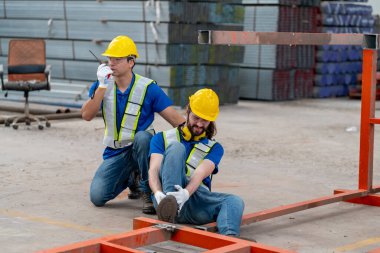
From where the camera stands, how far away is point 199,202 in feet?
17.6

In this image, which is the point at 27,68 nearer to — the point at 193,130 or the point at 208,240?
the point at 193,130

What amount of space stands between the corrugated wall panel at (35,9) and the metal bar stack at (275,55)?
372cm

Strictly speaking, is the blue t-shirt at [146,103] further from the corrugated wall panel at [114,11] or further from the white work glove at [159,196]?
the corrugated wall panel at [114,11]

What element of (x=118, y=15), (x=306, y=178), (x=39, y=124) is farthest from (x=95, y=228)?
(x=118, y=15)

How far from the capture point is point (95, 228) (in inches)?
216

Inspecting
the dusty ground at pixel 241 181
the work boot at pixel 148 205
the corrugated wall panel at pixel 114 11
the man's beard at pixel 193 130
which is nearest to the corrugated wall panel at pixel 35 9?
the corrugated wall panel at pixel 114 11

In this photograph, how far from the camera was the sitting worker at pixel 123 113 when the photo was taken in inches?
234

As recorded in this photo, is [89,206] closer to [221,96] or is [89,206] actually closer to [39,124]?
[39,124]

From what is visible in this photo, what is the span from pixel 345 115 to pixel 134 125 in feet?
26.0

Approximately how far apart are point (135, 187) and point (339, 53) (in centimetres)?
1119

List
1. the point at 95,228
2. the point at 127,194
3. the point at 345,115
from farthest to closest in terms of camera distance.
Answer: the point at 345,115 < the point at 127,194 < the point at 95,228

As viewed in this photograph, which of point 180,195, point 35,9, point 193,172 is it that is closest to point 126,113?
point 193,172

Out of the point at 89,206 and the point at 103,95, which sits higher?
the point at 103,95

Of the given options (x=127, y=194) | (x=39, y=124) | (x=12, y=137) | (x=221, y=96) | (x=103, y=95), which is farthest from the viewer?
(x=221, y=96)
